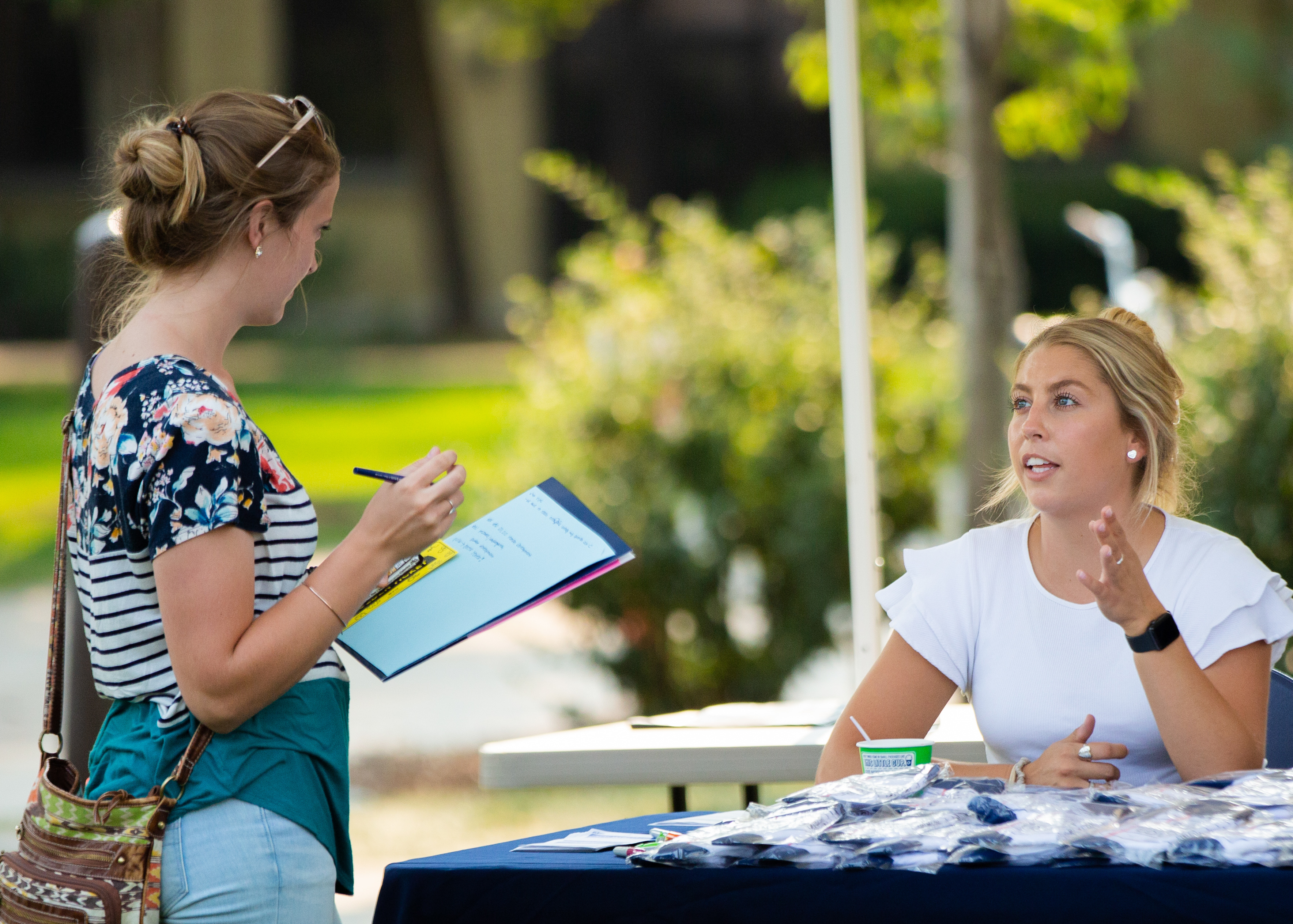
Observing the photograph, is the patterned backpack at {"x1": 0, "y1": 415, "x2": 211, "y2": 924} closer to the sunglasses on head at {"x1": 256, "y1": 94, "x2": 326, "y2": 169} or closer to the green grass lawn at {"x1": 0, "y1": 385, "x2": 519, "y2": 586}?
the sunglasses on head at {"x1": 256, "y1": 94, "x2": 326, "y2": 169}

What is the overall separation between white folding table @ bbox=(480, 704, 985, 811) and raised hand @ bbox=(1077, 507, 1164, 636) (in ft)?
2.54

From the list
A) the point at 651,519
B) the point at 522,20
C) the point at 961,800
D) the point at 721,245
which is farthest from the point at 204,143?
the point at 522,20

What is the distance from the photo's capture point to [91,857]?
1676 mm

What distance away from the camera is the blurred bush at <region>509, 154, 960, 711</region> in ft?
17.9

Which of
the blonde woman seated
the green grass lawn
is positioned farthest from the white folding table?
the green grass lawn

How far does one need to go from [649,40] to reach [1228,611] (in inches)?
853

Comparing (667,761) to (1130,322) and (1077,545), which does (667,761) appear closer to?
(1077,545)

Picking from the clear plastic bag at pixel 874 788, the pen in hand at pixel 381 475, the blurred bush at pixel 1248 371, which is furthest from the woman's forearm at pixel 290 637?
the blurred bush at pixel 1248 371

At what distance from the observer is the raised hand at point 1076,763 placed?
2088mm

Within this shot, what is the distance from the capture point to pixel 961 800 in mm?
1787

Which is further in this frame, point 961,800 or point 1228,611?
point 1228,611

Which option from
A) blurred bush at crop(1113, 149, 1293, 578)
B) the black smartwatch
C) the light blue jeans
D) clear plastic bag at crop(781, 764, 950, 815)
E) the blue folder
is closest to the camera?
the light blue jeans

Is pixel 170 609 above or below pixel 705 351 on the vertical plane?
below

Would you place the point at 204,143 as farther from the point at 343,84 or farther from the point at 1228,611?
the point at 343,84
